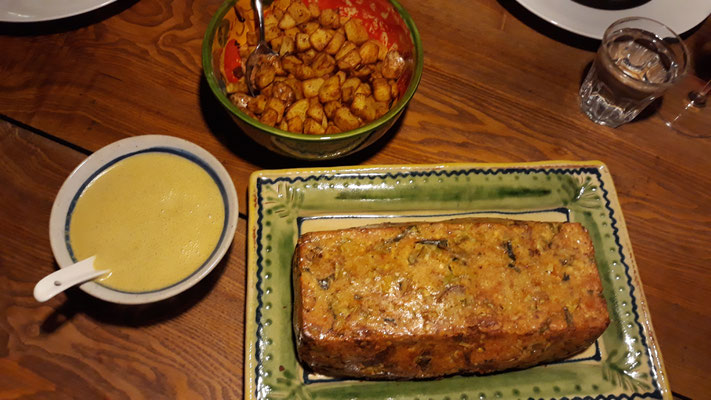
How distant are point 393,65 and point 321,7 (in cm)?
27

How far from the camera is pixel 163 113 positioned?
133 cm

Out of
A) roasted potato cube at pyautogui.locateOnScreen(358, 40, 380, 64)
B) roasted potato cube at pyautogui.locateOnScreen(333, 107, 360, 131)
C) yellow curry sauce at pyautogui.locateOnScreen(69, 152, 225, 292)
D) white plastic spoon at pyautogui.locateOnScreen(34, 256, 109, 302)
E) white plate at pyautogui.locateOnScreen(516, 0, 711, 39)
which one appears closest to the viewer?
white plastic spoon at pyautogui.locateOnScreen(34, 256, 109, 302)

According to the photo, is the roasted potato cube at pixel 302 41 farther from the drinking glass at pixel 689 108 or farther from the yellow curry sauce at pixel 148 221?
the drinking glass at pixel 689 108

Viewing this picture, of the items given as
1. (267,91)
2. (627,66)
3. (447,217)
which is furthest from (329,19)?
(627,66)

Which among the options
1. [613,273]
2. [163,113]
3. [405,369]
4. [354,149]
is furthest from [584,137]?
[163,113]

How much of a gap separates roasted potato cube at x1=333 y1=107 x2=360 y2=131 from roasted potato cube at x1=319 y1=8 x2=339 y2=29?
0.26m

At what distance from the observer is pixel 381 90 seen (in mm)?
1192

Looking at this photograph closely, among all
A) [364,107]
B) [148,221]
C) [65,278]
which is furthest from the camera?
[364,107]

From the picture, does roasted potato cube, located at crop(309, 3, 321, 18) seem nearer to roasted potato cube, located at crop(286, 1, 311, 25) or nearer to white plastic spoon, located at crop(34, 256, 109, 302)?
roasted potato cube, located at crop(286, 1, 311, 25)

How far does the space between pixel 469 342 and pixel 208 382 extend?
0.55 meters

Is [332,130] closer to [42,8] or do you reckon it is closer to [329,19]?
[329,19]

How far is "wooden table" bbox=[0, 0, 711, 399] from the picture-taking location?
109cm

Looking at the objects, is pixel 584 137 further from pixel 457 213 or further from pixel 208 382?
pixel 208 382

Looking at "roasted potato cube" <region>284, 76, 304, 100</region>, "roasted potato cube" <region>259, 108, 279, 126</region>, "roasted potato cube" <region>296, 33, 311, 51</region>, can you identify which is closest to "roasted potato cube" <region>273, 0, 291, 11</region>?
"roasted potato cube" <region>296, 33, 311, 51</region>
